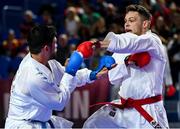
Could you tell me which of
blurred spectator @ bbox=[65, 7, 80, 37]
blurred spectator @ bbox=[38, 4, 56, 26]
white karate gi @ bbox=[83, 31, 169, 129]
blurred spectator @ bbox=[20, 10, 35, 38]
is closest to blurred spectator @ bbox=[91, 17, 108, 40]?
blurred spectator @ bbox=[65, 7, 80, 37]

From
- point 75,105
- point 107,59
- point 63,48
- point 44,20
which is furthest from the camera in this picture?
point 44,20

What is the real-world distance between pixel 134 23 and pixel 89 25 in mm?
7281

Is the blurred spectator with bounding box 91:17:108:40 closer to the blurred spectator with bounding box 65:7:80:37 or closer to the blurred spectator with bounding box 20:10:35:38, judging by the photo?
the blurred spectator with bounding box 65:7:80:37

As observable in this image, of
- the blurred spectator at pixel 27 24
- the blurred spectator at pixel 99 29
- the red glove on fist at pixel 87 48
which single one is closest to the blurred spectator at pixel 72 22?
the blurred spectator at pixel 99 29

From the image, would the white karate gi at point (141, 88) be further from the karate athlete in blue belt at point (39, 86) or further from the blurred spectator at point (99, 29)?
the blurred spectator at point (99, 29)

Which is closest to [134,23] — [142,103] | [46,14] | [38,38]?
[142,103]

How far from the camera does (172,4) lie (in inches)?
544

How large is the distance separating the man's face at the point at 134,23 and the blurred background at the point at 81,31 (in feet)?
9.92

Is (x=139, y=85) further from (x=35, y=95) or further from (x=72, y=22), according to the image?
(x=72, y=22)

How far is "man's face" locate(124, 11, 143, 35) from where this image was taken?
5625 mm

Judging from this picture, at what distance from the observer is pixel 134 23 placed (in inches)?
222

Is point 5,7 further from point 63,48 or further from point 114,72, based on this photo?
point 114,72

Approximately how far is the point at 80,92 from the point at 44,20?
12.1ft

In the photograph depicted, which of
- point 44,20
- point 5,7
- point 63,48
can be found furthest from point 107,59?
point 5,7
